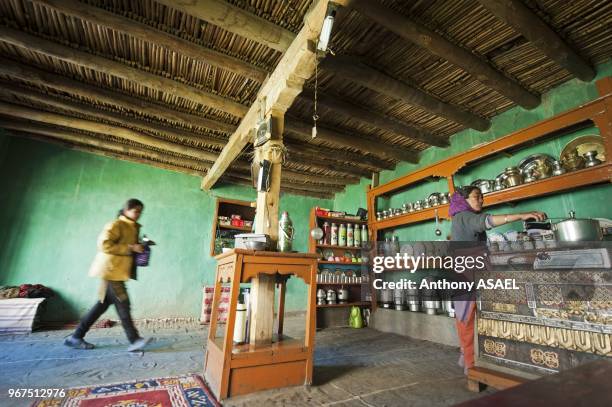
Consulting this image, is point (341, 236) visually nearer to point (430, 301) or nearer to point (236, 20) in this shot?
point (430, 301)

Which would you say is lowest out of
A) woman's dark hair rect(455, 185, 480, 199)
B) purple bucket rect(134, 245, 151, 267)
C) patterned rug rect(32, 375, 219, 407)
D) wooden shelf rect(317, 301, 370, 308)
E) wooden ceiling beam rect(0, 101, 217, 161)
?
patterned rug rect(32, 375, 219, 407)

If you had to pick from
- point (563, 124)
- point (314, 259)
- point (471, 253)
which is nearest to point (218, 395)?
point (314, 259)

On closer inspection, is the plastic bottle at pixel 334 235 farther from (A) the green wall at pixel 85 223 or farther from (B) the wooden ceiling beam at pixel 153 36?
(B) the wooden ceiling beam at pixel 153 36

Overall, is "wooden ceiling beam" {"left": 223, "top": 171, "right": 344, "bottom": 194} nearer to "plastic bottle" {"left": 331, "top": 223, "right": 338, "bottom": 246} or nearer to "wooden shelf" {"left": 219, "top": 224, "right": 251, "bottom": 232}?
"wooden shelf" {"left": 219, "top": 224, "right": 251, "bottom": 232}

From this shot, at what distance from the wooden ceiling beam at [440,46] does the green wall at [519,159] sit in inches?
11.5

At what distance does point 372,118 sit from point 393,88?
0.67 m

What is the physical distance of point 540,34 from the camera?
2.40 m

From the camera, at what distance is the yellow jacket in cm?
289

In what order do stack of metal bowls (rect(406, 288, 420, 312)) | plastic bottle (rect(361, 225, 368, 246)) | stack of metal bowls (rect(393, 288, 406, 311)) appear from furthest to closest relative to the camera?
1. plastic bottle (rect(361, 225, 368, 246))
2. stack of metal bowls (rect(393, 288, 406, 311))
3. stack of metal bowls (rect(406, 288, 420, 312))

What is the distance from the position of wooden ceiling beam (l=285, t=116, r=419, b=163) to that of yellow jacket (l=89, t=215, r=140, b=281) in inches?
94.6

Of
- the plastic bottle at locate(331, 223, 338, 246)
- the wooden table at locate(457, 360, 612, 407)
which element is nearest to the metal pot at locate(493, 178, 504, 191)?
the plastic bottle at locate(331, 223, 338, 246)

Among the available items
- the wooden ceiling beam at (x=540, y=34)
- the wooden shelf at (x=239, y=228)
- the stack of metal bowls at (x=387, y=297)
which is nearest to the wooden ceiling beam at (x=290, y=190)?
the wooden shelf at (x=239, y=228)

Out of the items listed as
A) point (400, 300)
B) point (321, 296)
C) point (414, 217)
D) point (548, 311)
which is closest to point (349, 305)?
point (321, 296)

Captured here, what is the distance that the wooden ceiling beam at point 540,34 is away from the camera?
2.17 m
